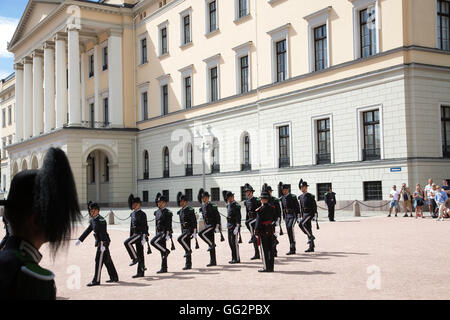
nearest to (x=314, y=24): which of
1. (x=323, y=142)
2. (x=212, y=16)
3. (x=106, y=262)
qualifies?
(x=323, y=142)

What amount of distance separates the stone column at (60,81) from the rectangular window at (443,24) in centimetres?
3252

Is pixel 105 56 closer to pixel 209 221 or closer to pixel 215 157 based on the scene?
pixel 215 157

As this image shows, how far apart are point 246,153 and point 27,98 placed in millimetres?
30508

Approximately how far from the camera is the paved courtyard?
8.93m

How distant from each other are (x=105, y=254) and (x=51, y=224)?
8770mm

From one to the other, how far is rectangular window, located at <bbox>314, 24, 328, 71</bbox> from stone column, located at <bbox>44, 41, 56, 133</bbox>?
29.4 metres

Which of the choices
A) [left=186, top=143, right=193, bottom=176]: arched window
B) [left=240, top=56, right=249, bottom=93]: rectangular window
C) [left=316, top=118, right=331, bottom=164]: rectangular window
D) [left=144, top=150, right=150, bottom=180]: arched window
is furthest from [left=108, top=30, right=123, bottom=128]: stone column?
[left=316, top=118, right=331, bottom=164]: rectangular window

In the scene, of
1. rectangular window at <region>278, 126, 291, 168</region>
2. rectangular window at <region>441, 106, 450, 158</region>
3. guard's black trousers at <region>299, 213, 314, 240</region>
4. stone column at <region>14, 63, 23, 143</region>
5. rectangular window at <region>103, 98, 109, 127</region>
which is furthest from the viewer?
stone column at <region>14, 63, 23, 143</region>

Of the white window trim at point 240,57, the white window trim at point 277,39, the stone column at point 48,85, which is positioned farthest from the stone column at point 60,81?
the white window trim at point 277,39

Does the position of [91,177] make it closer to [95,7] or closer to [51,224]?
[95,7]

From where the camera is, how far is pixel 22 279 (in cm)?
254

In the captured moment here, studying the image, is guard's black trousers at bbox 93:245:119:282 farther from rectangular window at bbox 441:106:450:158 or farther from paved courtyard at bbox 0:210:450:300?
rectangular window at bbox 441:106:450:158

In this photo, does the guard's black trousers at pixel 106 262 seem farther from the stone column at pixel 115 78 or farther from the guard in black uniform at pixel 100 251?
the stone column at pixel 115 78
